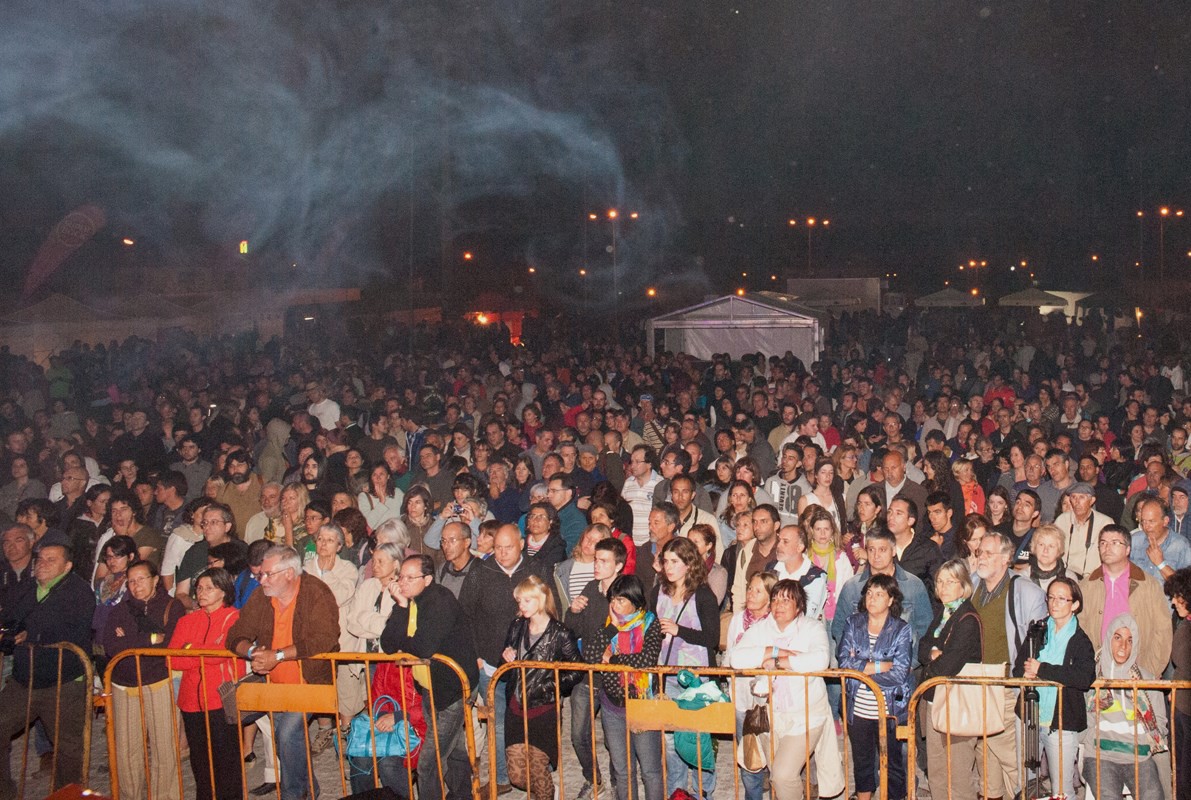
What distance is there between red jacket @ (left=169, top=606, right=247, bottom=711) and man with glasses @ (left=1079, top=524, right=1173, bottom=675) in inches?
176

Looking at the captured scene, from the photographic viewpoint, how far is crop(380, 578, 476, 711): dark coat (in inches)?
213

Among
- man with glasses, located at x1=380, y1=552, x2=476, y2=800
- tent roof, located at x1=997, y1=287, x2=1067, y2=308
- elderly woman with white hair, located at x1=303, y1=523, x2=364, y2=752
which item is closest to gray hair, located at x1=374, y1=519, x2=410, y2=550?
elderly woman with white hair, located at x1=303, y1=523, x2=364, y2=752

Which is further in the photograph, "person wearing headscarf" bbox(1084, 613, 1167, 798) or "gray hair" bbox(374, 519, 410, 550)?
"gray hair" bbox(374, 519, 410, 550)

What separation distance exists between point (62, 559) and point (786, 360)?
46.1 ft

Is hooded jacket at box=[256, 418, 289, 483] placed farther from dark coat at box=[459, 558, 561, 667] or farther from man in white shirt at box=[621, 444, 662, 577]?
dark coat at box=[459, 558, 561, 667]

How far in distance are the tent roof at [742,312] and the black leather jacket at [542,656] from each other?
16.3m

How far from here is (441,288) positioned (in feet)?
182

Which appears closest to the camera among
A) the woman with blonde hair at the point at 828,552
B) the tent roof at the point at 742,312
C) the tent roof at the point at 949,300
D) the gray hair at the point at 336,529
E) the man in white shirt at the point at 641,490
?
the gray hair at the point at 336,529

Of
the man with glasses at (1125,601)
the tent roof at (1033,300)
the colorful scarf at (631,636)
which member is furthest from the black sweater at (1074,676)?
the tent roof at (1033,300)

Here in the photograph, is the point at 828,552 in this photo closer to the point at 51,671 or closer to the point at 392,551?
the point at 392,551

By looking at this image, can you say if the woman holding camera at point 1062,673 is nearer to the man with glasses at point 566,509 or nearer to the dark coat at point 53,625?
the man with glasses at point 566,509

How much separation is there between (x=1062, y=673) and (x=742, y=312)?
666 inches

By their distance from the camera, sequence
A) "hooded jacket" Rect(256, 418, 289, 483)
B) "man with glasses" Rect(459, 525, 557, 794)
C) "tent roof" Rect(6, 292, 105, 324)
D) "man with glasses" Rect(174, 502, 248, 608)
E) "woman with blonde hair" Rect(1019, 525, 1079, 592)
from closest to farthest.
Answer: "man with glasses" Rect(459, 525, 557, 794)
"woman with blonde hair" Rect(1019, 525, 1079, 592)
"man with glasses" Rect(174, 502, 248, 608)
"hooded jacket" Rect(256, 418, 289, 483)
"tent roof" Rect(6, 292, 105, 324)

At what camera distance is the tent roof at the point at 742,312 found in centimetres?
2128
